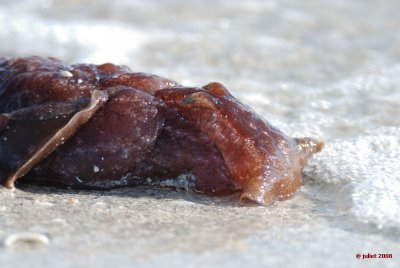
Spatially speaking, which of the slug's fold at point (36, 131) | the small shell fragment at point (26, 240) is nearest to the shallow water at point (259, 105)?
the small shell fragment at point (26, 240)

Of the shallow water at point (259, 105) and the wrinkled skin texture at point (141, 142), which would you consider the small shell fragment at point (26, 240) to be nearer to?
the shallow water at point (259, 105)

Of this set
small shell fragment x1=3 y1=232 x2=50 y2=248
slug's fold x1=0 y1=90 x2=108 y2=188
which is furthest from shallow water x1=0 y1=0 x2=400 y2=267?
slug's fold x1=0 y1=90 x2=108 y2=188

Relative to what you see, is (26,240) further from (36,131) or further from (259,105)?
(259,105)

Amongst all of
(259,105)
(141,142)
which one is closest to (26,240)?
(141,142)

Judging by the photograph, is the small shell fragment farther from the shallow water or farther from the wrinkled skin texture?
the wrinkled skin texture

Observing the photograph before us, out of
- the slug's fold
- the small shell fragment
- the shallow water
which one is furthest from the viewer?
the slug's fold

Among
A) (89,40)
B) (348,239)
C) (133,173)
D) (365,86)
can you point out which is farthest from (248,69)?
(348,239)
